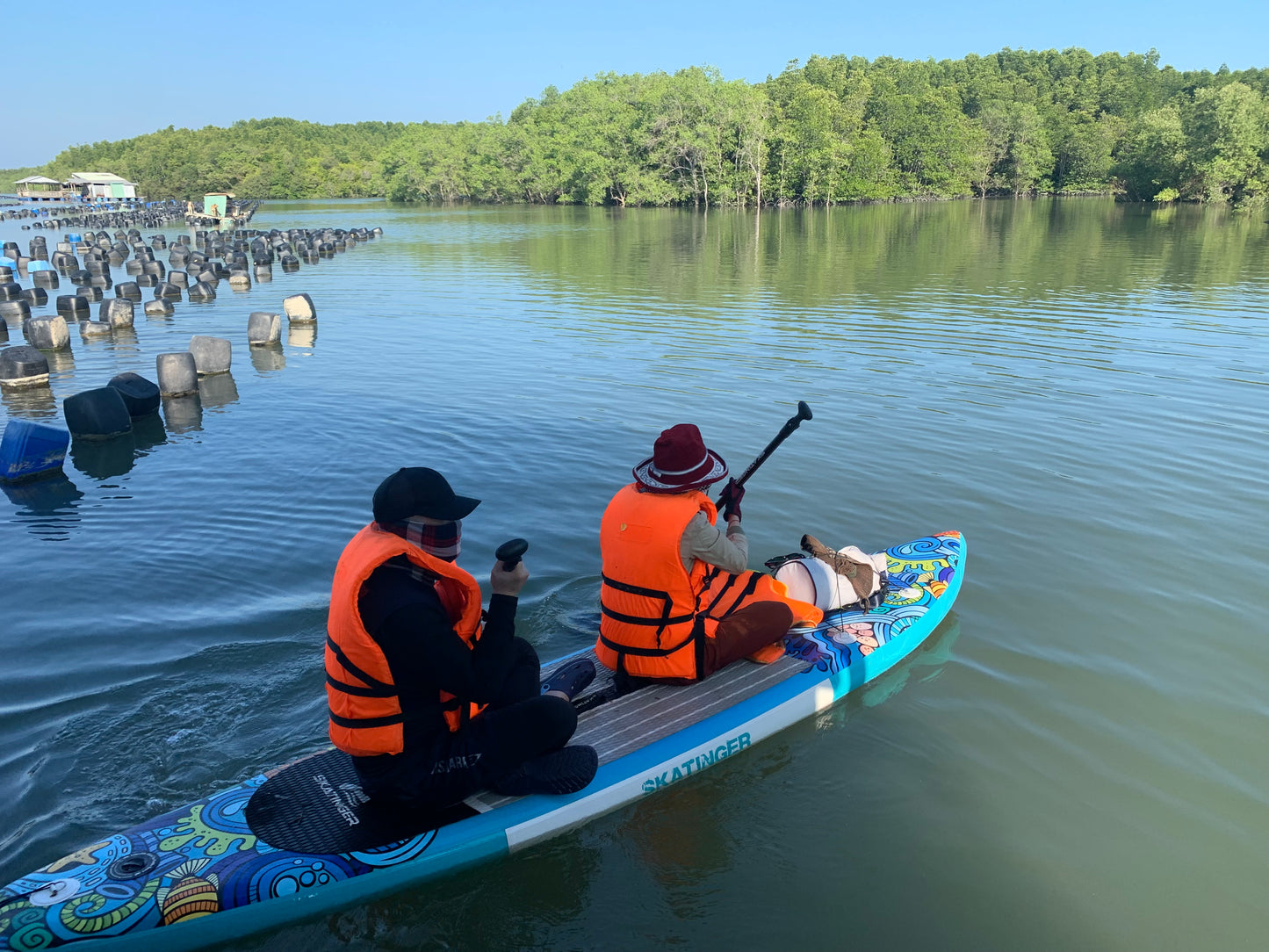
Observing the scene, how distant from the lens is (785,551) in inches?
311

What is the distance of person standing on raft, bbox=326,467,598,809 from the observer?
3.37 m

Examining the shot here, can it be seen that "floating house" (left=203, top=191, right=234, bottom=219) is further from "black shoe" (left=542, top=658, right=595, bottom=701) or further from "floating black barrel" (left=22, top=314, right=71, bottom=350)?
"black shoe" (left=542, top=658, right=595, bottom=701)

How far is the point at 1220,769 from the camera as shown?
5035 millimetres

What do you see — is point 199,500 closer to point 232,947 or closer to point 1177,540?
point 232,947

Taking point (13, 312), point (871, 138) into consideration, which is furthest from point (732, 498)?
point (871, 138)

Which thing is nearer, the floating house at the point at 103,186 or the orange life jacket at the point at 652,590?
the orange life jacket at the point at 652,590

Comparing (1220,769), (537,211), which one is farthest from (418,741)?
(537,211)

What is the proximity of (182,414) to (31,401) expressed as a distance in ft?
8.27

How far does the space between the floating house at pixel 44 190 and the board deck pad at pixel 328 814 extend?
424 feet

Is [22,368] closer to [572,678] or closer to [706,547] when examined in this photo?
[572,678]

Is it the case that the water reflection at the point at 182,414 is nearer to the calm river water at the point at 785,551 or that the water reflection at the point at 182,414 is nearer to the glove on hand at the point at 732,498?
the calm river water at the point at 785,551

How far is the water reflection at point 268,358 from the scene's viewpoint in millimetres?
16016

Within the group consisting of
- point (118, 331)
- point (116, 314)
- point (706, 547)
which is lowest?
point (706, 547)

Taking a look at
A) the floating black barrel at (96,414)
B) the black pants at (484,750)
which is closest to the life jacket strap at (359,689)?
the black pants at (484,750)
